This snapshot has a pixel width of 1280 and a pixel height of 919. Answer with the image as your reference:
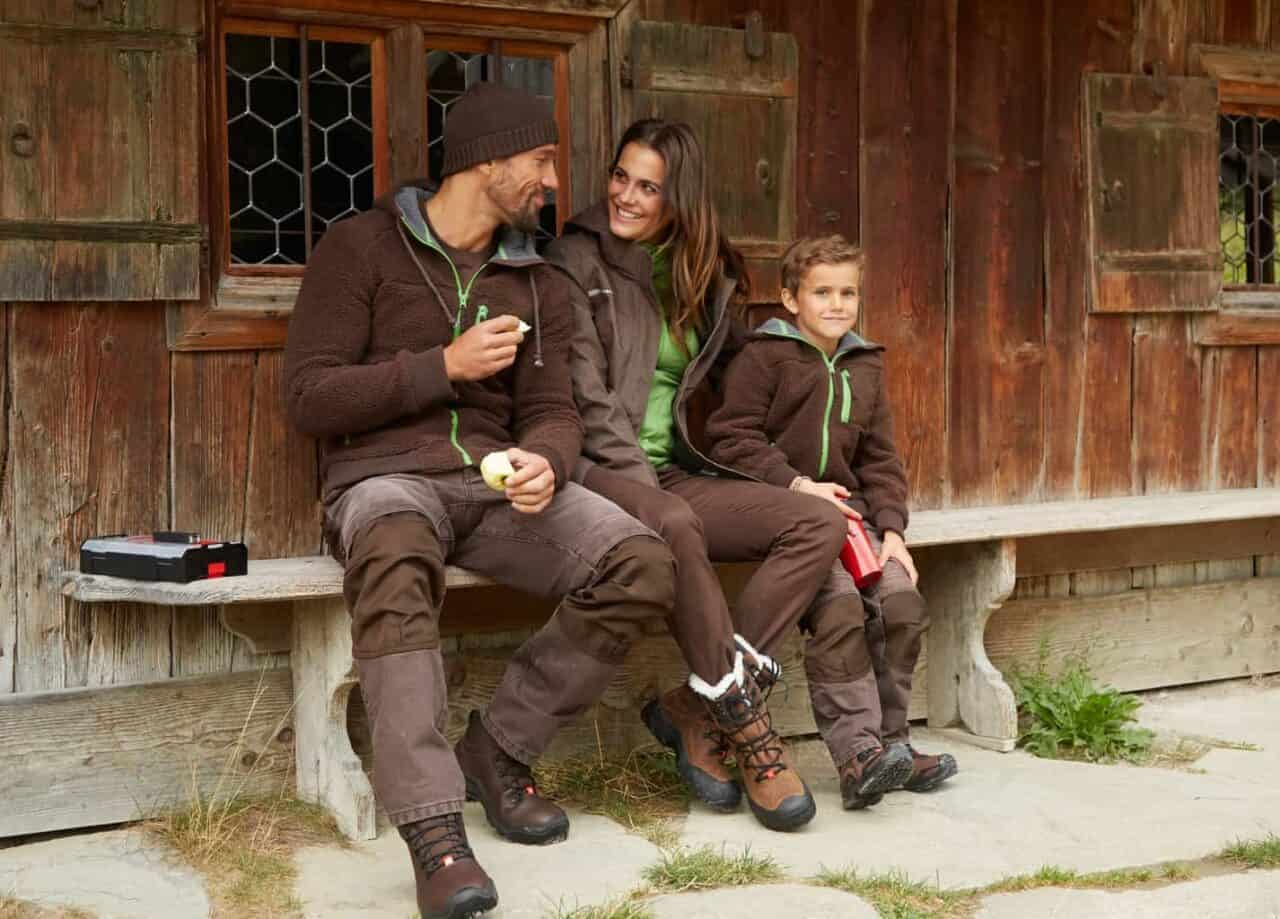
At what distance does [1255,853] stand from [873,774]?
88 cm

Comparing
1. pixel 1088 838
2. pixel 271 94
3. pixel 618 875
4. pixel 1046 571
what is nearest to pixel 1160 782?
pixel 1088 838

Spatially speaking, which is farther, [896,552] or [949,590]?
[949,590]

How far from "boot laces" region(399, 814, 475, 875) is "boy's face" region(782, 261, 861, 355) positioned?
1.82 m

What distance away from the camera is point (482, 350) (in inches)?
153

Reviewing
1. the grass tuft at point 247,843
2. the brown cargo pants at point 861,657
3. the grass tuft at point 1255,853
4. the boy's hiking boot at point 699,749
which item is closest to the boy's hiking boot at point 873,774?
the brown cargo pants at point 861,657

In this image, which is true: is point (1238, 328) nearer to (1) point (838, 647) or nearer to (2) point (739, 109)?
(2) point (739, 109)

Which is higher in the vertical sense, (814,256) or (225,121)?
(225,121)

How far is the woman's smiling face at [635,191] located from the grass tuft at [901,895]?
174 centimetres

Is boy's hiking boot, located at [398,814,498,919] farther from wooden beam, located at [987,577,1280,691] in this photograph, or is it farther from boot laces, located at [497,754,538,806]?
wooden beam, located at [987,577,1280,691]

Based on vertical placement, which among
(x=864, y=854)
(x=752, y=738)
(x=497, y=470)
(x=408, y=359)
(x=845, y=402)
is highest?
(x=408, y=359)

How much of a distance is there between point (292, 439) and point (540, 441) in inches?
27.5

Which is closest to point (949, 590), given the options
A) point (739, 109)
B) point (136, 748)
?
point (739, 109)

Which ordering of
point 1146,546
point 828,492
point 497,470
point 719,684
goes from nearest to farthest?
point 497,470 → point 719,684 → point 828,492 → point 1146,546

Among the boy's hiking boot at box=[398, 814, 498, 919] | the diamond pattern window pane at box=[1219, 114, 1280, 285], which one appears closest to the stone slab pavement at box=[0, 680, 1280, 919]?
the boy's hiking boot at box=[398, 814, 498, 919]
